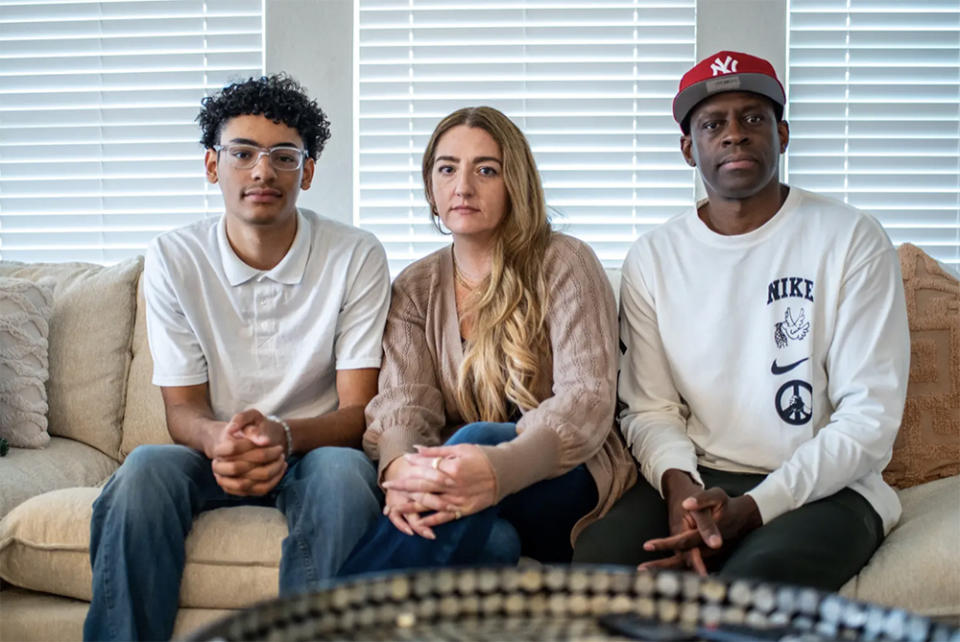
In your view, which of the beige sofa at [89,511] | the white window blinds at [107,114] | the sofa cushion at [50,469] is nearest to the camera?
the beige sofa at [89,511]

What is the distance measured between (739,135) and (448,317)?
69 cm

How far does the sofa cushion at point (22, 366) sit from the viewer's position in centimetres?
228

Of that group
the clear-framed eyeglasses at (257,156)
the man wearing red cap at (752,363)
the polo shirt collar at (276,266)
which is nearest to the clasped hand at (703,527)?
the man wearing red cap at (752,363)

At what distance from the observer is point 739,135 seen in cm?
195

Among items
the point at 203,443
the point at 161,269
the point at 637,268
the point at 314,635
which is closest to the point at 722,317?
the point at 637,268

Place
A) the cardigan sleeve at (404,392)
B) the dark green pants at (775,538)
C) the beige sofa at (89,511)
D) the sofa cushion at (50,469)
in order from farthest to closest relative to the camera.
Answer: the sofa cushion at (50,469), the cardigan sleeve at (404,392), the beige sofa at (89,511), the dark green pants at (775,538)

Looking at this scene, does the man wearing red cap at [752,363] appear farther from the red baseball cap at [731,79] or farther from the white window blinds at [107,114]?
the white window blinds at [107,114]

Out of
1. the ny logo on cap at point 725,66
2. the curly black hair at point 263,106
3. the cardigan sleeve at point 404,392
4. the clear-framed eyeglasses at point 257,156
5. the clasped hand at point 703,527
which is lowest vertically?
the clasped hand at point 703,527

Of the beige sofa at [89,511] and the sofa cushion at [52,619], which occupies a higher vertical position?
the beige sofa at [89,511]

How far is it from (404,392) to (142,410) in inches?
31.5

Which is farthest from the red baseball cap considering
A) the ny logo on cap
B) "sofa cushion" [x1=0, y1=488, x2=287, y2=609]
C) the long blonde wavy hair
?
"sofa cushion" [x1=0, y1=488, x2=287, y2=609]

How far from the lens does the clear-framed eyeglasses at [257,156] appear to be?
210cm

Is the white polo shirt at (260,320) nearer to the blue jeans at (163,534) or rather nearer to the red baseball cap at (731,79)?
the blue jeans at (163,534)

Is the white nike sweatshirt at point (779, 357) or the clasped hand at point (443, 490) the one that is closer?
the clasped hand at point (443, 490)
